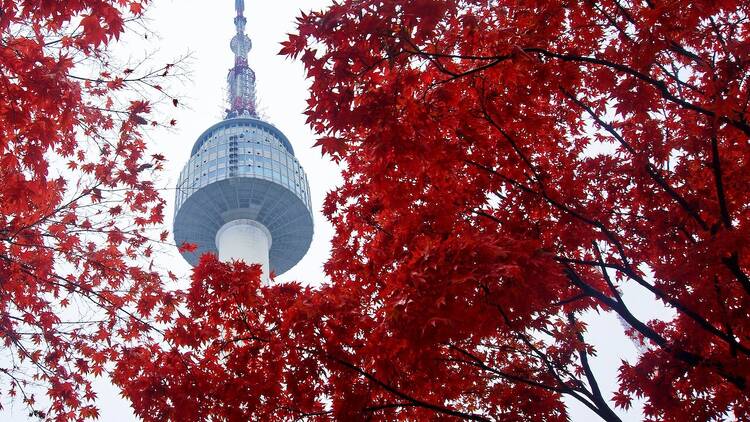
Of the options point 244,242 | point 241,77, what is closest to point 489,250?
point 244,242

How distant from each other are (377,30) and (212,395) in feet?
15.5

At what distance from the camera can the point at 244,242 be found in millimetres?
44875

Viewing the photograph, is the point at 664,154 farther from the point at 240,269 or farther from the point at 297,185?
the point at 297,185

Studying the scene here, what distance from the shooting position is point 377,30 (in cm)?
509

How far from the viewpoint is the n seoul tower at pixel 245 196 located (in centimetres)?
4641

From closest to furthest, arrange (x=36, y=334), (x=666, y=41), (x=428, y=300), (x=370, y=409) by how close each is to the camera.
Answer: (x=428, y=300) → (x=666, y=41) → (x=370, y=409) → (x=36, y=334)

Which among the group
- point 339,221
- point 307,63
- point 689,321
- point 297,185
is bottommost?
point 689,321

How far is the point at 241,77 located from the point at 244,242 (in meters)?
22.0

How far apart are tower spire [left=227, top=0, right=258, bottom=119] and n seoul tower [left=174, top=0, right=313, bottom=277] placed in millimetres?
302

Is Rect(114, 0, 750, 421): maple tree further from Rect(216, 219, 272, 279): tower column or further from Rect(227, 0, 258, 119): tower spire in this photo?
Rect(227, 0, 258, 119): tower spire

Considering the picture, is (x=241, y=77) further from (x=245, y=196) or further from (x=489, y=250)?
(x=489, y=250)

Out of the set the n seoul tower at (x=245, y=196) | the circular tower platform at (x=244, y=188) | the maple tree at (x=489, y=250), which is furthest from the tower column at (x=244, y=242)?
the maple tree at (x=489, y=250)

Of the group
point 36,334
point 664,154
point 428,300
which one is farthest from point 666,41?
point 36,334

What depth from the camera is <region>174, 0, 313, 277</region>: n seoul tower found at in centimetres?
4641
